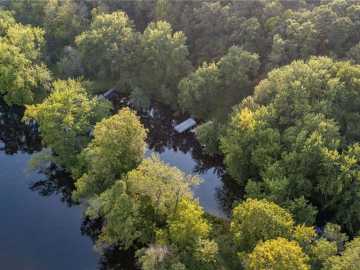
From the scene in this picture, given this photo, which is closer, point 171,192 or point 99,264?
point 171,192

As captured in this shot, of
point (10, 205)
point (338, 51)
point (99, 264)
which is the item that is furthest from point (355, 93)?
point (10, 205)

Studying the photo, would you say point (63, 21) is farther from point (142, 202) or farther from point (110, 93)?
point (142, 202)

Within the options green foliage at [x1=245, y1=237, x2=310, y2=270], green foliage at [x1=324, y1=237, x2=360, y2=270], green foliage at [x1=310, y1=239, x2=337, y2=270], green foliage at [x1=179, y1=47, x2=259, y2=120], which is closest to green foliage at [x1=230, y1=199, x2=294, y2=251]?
green foliage at [x1=310, y1=239, x2=337, y2=270]

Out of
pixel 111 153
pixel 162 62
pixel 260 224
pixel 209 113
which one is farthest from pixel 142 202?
pixel 162 62

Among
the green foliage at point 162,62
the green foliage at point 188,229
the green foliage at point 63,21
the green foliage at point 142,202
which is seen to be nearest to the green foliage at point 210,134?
the green foliage at point 162,62

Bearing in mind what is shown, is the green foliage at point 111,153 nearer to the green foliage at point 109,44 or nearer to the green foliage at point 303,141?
the green foliage at point 303,141

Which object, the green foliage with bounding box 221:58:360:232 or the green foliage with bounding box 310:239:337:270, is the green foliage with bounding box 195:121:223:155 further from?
the green foliage with bounding box 310:239:337:270

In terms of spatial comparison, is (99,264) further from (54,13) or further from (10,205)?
(54,13)
